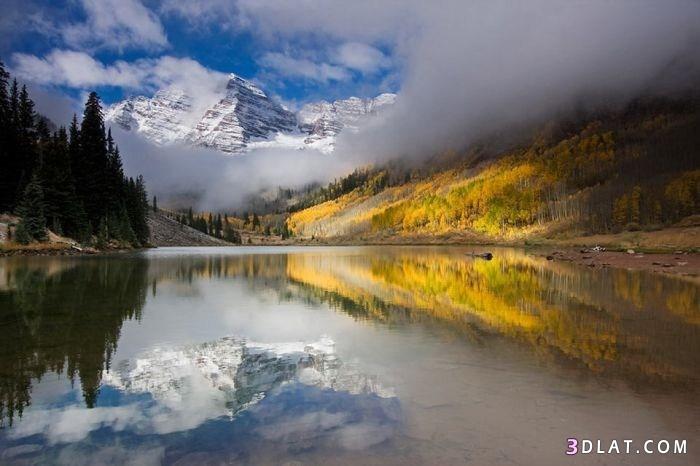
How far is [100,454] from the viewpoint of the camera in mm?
7344

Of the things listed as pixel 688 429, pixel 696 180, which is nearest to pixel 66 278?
pixel 688 429

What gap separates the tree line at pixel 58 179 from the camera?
6962 centimetres

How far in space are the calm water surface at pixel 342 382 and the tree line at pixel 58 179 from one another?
56.8 meters

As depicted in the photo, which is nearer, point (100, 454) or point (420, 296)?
point (100, 454)

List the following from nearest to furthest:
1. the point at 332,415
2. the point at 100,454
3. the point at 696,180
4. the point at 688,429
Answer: the point at 100,454 < the point at 688,429 < the point at 332,415 < the point at 696,180

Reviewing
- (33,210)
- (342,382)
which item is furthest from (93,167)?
(342,382)

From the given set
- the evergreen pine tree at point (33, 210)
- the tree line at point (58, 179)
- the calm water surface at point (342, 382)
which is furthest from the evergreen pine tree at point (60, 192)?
the calm water surface at point (342, 382)

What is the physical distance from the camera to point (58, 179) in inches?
3063

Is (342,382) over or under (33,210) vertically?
under

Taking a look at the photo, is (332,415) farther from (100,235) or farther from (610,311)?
(100,235)

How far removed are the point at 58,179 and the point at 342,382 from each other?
268 ft

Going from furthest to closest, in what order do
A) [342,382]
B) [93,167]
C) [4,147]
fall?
[93,167], [4,147], [342,382]

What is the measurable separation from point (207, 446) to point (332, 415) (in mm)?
2306

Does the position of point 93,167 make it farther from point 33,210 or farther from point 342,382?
point 342,382
